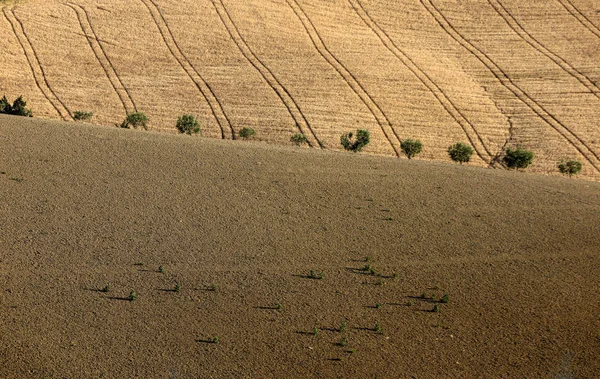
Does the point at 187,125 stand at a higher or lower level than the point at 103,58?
higher

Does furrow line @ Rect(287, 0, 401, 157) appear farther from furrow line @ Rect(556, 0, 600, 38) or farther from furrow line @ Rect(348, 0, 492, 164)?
furrow line @ Rect(556, 0, 600, 38)

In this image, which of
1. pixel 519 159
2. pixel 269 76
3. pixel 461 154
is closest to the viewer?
pixel 519 159

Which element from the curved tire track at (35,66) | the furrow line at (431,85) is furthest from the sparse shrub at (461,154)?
the curved tire track at (35,66)

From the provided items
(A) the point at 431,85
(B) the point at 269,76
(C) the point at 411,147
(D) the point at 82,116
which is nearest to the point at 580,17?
(A) the point at 431,85

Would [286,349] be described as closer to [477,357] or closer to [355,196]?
[477,357]

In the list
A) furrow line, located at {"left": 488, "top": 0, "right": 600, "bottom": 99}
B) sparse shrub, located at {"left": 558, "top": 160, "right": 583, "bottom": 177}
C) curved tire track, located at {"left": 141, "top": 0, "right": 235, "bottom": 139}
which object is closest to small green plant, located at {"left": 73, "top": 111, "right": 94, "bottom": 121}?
curved tire track, located at {"left": 141, "top": 0, "right": 235, "bottom": 139}

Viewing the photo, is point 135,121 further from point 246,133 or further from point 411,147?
point 411,147

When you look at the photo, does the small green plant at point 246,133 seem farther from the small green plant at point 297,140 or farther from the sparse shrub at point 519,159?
the sparse shrub at point 519,159
